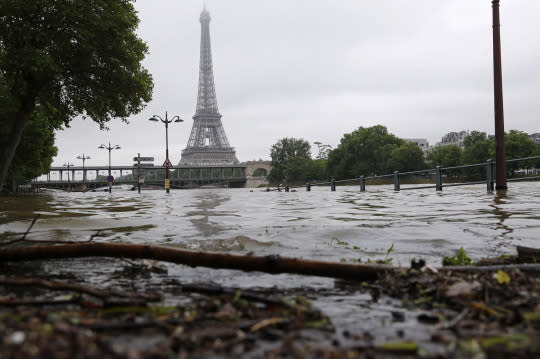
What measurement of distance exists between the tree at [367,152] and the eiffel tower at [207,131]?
148ft

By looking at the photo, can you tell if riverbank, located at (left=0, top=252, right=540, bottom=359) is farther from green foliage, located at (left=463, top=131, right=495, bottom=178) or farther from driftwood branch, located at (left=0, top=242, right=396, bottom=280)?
green foliage, located at (left=463, top=131, right=495, bottom=178)

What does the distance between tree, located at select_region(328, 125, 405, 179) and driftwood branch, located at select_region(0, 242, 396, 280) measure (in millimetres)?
95117

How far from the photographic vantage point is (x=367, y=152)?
3863 inches

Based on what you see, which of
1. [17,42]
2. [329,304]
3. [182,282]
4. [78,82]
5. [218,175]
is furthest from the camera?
[218,175]

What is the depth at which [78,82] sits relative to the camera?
14.7m

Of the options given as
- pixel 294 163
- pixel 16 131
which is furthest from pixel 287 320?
pixel 294 163

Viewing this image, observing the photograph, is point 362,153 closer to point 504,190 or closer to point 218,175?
point 218,175

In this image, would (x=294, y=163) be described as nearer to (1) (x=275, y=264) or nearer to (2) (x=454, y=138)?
(2) (x=454, y=138)

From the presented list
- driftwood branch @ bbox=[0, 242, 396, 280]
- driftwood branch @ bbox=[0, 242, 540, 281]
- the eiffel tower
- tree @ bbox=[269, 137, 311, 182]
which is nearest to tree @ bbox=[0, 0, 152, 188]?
driftwood branch @ bbox=[0, 242, 396, 280]

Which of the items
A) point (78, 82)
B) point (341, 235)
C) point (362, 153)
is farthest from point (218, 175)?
point (341, 235)

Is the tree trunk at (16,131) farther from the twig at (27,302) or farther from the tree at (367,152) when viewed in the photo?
the tree at (367,152)

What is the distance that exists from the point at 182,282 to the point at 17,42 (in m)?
13.9

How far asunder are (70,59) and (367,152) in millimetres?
89823

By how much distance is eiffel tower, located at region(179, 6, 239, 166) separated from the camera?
413 ft
